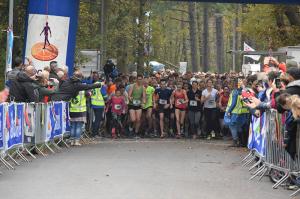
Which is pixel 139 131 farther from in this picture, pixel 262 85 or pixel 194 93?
pixel 262 85

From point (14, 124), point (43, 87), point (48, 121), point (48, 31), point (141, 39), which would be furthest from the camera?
point (141, 39)

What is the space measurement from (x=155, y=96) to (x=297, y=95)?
1405 cm

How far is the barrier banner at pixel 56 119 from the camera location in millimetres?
18125

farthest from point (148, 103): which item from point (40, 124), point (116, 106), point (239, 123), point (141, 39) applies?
point (141, 39)

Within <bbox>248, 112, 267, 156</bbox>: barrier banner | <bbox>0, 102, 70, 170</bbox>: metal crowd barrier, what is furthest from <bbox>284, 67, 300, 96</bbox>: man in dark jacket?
<bbox>0, 102, 70, 170</bbox>: metal crowd barrier

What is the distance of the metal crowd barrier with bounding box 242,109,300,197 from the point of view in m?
12.0

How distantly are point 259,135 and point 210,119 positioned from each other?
10.4 m

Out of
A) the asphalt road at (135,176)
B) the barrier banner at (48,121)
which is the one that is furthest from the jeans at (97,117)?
the barrier banner at (48,121)

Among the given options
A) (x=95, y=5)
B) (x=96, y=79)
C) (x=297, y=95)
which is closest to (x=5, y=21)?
(x=96, y=79)

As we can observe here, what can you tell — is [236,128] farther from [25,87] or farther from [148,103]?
[25,87]

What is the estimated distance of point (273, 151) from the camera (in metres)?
12.8

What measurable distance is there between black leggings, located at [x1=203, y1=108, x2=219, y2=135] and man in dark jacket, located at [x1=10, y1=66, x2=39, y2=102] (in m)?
8.63

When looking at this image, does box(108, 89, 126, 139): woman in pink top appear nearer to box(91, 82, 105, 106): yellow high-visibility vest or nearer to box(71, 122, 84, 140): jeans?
box(91, 82, 105, 106): yellow high-visibility vest

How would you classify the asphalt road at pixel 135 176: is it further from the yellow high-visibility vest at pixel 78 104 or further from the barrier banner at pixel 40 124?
the yellow high-visibility vest at pixel 78 104
